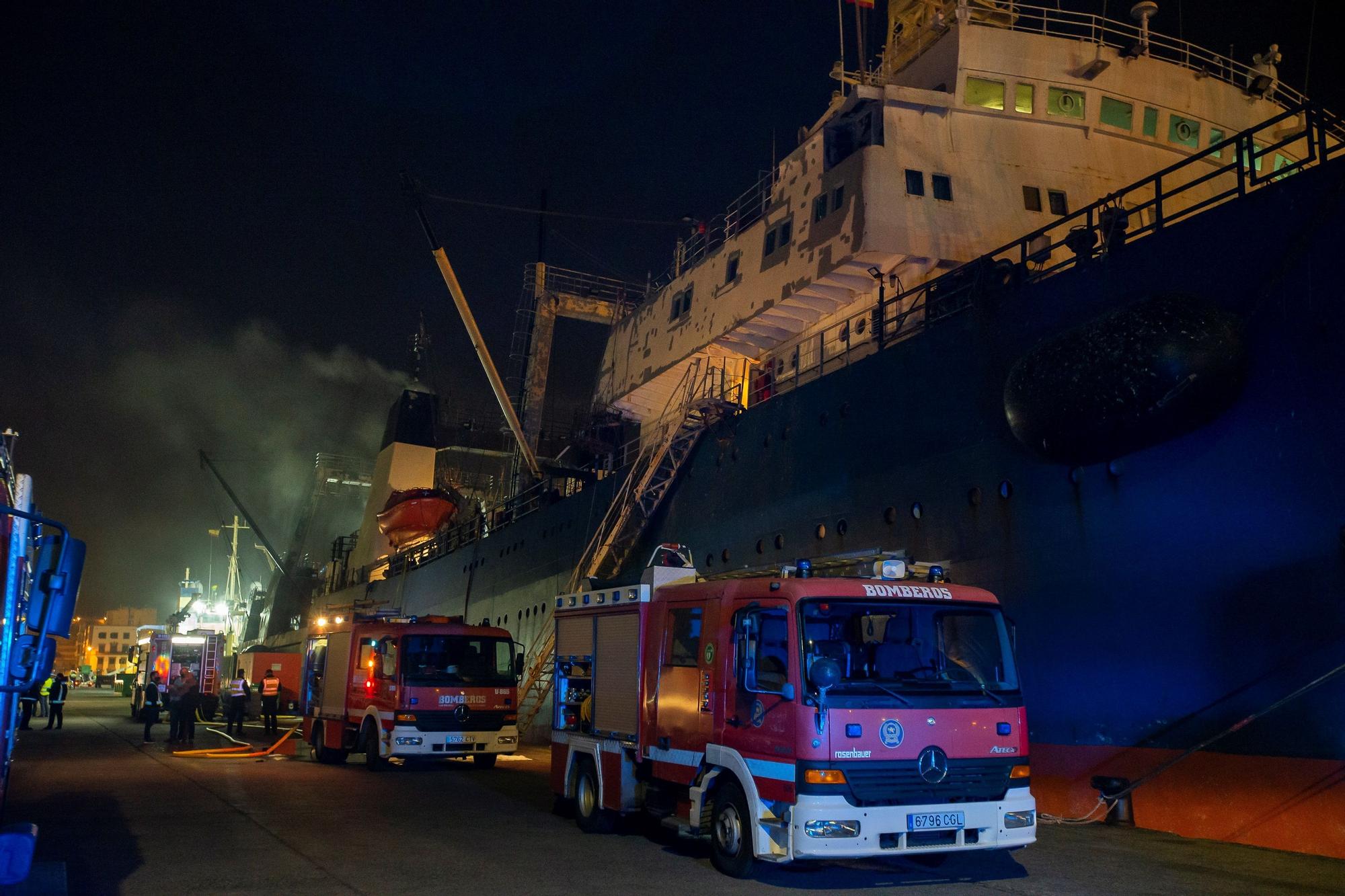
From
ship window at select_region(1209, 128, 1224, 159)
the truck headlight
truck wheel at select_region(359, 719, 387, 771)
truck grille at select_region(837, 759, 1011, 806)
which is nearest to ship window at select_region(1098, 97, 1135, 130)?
ship window at select_region(1209, 128, 1224, 159)

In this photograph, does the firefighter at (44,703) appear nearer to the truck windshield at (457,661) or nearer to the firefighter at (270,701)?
the firefighter at (270,701)

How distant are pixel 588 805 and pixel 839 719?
3.72 meters

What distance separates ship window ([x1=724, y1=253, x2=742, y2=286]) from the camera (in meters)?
19.8

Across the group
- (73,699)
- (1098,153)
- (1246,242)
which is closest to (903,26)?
(1098,153)

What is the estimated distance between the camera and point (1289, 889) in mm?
7180

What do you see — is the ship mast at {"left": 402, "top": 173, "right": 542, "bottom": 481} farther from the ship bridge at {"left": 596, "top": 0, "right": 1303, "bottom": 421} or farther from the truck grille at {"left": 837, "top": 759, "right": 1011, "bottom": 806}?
the truck grille at {"left": 837, "top": 759, "right": 1011, "bottom": 806}

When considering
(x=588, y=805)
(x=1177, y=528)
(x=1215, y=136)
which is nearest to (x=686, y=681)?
(x=588, y=805)

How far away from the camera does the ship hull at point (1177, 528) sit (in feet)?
28.6

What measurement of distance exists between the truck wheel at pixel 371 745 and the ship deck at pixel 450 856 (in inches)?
112

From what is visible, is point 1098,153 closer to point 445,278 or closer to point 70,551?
point 70,551

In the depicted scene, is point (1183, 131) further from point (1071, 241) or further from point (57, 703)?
point (57, 703)

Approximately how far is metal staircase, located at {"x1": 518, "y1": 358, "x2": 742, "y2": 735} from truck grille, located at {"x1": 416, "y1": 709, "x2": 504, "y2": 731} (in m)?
3.18

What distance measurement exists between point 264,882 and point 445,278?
25703 mm

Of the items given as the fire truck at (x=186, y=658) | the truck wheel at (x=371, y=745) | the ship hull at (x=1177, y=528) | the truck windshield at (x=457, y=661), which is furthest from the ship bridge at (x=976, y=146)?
the fire truck at (x=186, y=658)
